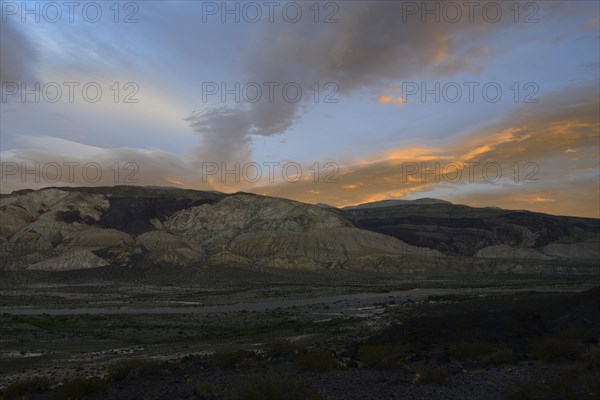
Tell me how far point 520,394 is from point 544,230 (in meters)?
184

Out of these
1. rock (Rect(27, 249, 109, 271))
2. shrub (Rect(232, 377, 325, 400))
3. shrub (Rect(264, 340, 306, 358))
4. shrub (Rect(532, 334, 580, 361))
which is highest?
shrub (Rect(232, 377, 325, 400))

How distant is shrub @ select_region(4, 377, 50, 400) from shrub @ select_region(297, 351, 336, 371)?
8.20 metres

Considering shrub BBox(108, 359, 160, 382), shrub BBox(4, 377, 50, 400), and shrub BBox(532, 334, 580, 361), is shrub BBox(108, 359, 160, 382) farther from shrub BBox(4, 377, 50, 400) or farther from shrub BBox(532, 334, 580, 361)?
shrub BBox(532, 334, 580, 361)

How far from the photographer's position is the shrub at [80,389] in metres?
13.6

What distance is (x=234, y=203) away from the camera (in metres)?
165

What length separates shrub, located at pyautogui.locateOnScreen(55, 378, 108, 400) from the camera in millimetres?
13555

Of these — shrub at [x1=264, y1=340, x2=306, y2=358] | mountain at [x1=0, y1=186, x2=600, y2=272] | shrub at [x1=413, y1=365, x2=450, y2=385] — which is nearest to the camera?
shrub at [x1=413, y1=365, x2=450, y2=385]

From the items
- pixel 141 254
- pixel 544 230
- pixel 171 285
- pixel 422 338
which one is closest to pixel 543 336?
pixel 422 338

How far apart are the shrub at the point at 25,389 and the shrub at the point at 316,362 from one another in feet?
26.9

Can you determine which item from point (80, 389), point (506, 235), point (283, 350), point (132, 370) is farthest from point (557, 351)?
point (506, 235)

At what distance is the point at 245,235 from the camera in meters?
141

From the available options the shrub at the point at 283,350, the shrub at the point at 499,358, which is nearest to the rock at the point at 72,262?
the shrub at the point at 283,350

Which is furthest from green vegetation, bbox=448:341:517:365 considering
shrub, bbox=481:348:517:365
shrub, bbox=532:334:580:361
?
shrub, bbox=532:334:580:361

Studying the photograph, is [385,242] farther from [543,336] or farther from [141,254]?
[543,336]
